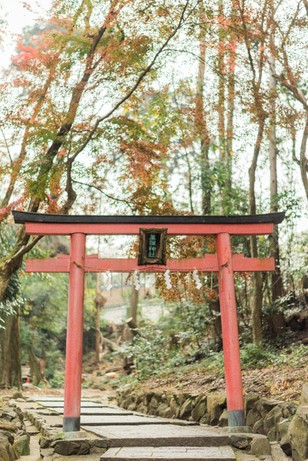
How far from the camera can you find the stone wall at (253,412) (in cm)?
512

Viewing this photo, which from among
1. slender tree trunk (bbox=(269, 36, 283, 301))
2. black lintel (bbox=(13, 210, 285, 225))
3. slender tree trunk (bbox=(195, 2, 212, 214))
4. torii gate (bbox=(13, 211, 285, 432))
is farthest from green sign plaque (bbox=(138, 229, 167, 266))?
slender tree trunk (bbox=(195, 2, 212, 214))

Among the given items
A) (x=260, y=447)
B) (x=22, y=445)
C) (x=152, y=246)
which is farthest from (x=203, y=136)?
(x=22, y=445)

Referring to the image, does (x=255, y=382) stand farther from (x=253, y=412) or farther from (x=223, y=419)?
(x=253, y=412)

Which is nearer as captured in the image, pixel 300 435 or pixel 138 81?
pixel 300 435

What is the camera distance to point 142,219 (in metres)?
7.95

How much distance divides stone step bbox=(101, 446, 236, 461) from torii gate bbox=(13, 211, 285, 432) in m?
1.25

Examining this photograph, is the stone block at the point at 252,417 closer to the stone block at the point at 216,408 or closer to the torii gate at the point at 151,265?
the torii gate at the point at 151,265

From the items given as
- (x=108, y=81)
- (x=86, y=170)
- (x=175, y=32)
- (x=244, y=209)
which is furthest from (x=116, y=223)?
(x=244, y=209)

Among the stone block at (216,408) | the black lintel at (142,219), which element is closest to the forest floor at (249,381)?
the stone block at (216,408)

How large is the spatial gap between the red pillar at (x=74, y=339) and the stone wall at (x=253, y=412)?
253 cm

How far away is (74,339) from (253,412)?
2920 millimetres

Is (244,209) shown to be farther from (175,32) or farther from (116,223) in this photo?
(116,223)

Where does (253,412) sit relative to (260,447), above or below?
above

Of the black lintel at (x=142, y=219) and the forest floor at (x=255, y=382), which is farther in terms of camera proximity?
the black lintel at (x=142, y=219)
